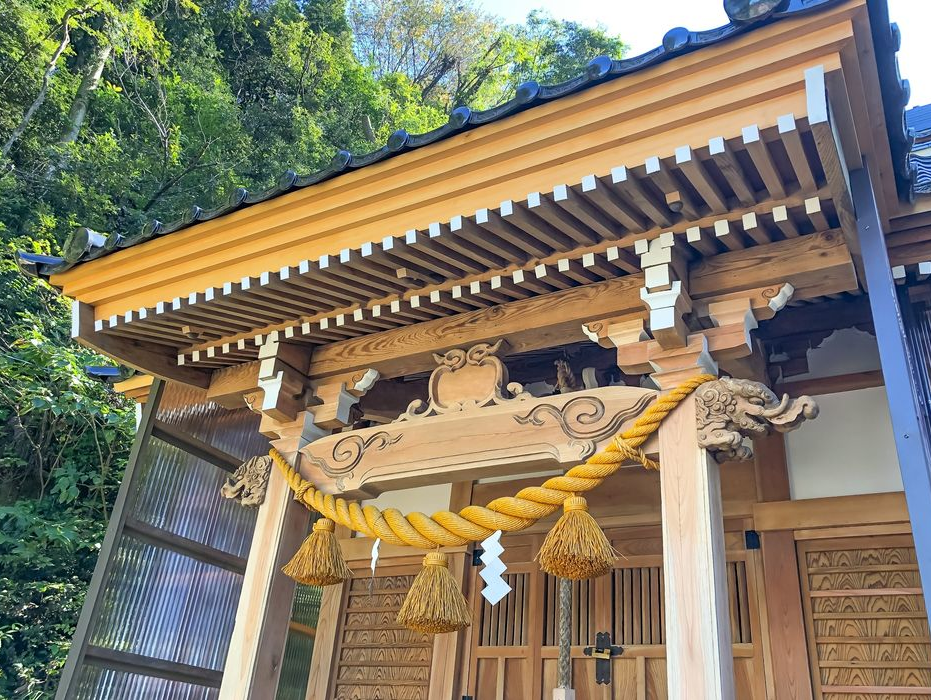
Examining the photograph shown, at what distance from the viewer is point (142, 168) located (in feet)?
36.1

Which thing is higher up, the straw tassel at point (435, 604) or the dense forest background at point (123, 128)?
the dense forest background at point (123, 128)

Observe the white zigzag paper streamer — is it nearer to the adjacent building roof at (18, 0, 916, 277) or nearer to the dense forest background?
the adjacent building roof at (18, 0, 916, 277)

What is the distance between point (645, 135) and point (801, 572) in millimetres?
2080

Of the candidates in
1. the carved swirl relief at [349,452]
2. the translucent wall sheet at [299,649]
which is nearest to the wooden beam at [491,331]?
the carved swirl relief at [349,452]

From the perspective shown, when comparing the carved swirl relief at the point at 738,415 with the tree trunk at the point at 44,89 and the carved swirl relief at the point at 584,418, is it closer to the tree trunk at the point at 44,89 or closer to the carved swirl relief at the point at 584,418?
the carved swirl relief at the point at 584,418

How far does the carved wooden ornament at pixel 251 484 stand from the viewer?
3510 millimetres

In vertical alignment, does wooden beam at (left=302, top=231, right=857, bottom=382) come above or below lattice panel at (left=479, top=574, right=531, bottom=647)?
above

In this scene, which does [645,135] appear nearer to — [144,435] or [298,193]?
[298,193]

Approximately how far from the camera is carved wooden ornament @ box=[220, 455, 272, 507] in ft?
11.5

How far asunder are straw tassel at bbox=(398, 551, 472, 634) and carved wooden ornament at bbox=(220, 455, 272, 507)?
3.24ft

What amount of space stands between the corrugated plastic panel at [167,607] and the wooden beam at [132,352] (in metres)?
0.89

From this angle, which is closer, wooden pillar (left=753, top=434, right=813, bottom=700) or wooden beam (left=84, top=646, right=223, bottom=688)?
wooden pillar (left=753, top=434, right=813, bottom=700)

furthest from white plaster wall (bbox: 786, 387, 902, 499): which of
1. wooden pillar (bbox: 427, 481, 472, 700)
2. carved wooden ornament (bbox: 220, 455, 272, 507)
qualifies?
carved wooden ornament (bbox: 220, 455, 272, 507)

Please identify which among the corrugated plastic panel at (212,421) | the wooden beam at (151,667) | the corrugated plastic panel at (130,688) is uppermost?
Answer: the corrugated plastic panel at (212,421)
